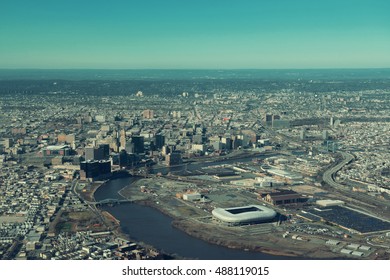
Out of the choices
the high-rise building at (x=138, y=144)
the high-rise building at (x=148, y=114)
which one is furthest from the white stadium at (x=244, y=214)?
the high-rise building at (x=148, y=114)

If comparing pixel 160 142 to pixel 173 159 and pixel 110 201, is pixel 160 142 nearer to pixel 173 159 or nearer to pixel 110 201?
pixel 173 159

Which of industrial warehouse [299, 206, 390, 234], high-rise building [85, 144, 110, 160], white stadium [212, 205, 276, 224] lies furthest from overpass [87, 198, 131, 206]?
high-rise building [85, 144, 110, 160]

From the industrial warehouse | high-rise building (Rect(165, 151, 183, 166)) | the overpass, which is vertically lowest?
high-rise building (Rect(165, 151, 183, 166))

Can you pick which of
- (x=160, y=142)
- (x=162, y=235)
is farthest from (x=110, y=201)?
(x=160, y=142)

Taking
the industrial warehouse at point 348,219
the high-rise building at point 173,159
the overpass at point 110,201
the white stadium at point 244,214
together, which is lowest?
the high-rise building at point 173,159

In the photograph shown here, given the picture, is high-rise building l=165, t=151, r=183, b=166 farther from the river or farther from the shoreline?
the shoreline

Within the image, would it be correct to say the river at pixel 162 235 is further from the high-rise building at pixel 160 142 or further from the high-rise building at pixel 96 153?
the high-rise building at pixel 160 142

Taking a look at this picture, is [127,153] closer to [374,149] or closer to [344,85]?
[374,149]
